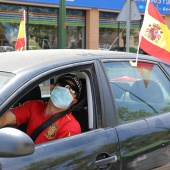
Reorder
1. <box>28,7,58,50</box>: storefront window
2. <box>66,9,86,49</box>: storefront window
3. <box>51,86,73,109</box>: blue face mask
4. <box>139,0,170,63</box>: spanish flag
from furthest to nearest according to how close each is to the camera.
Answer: <box>66,9,86,49</box>: storefront window → <box>28,7,58,50</box>: storefront window → <box>139,0,170,63</box>: spanish flag → <box>51,86,73,109</box>: blue face mask

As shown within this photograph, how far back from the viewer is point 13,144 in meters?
1.91

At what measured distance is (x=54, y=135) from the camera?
2.55m

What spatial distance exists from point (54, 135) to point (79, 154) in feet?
1.09

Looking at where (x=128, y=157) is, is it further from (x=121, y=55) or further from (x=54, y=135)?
(x=121, y=55)

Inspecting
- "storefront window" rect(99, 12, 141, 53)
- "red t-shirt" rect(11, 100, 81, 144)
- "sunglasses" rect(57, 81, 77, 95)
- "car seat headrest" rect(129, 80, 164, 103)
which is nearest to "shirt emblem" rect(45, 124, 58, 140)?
"red t-shirt" rect(11, 100, 81, 144)

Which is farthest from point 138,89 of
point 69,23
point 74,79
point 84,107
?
point 69,23

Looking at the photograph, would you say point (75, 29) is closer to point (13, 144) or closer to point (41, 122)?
point (41, 122)

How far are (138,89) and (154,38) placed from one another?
72 cm

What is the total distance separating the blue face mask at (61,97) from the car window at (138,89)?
0.32 m

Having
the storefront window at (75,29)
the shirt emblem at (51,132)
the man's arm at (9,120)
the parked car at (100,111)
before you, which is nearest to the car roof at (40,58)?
the parked car at (100,111)

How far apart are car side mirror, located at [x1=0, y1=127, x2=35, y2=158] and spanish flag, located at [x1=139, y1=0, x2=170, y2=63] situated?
1.85 meters

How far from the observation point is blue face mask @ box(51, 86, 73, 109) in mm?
2660

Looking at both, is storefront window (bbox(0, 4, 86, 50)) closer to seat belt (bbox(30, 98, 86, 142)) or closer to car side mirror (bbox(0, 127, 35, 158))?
seat belt (bbox(30, 98, 86, 142))

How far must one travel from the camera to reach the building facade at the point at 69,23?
14.1 metres
